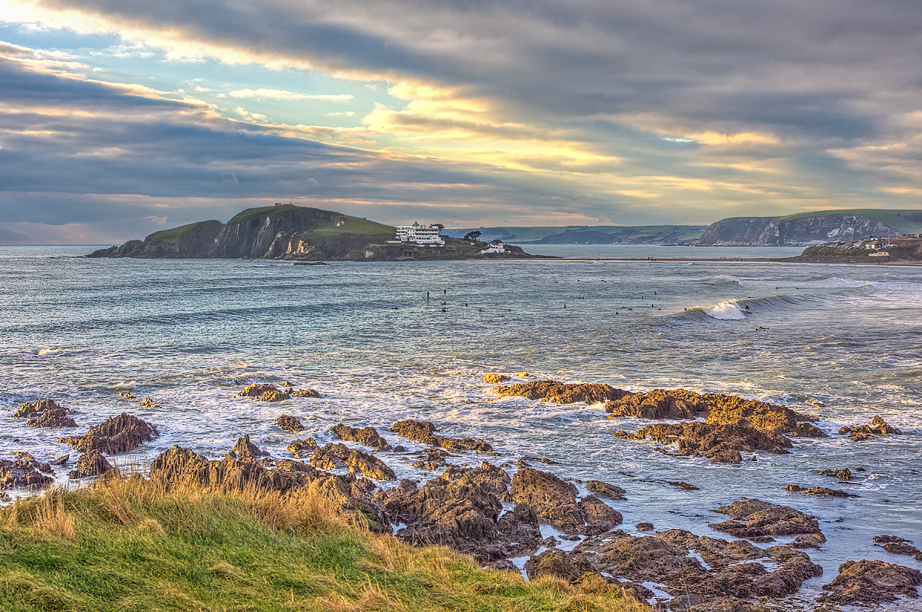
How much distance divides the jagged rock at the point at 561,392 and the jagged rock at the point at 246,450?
382 inches

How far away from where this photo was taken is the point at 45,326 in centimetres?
4106

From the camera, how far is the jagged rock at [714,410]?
17.9 metres

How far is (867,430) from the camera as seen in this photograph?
691 inches

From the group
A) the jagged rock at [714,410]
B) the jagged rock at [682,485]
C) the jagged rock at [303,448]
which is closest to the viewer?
the jagged rock at [682,485]

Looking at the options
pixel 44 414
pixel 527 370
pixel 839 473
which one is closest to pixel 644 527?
pixel 839 473

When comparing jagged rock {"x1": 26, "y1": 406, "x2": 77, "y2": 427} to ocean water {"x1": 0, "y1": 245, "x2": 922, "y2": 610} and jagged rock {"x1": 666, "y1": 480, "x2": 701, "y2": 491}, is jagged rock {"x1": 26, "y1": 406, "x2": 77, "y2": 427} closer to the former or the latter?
ocean water {"x1": 0, "y1": 245, "x2": 922, "y2": 610}

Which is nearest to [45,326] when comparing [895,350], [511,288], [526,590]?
[526,590]

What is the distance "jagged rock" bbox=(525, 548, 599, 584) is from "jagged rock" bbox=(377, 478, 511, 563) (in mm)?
813

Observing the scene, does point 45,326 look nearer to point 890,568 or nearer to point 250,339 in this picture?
point 250,339

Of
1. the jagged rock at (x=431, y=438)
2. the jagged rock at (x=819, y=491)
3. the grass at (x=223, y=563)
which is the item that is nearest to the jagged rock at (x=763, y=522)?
the jagged rock at (x=819, y=491)

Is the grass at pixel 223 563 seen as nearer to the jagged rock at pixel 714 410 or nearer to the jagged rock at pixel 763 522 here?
the jagged rock at pixel 763 522

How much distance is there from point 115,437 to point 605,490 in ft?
41.2

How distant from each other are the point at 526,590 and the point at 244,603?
3534mm

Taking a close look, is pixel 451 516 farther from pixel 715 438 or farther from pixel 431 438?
Result: pixel 715 438
